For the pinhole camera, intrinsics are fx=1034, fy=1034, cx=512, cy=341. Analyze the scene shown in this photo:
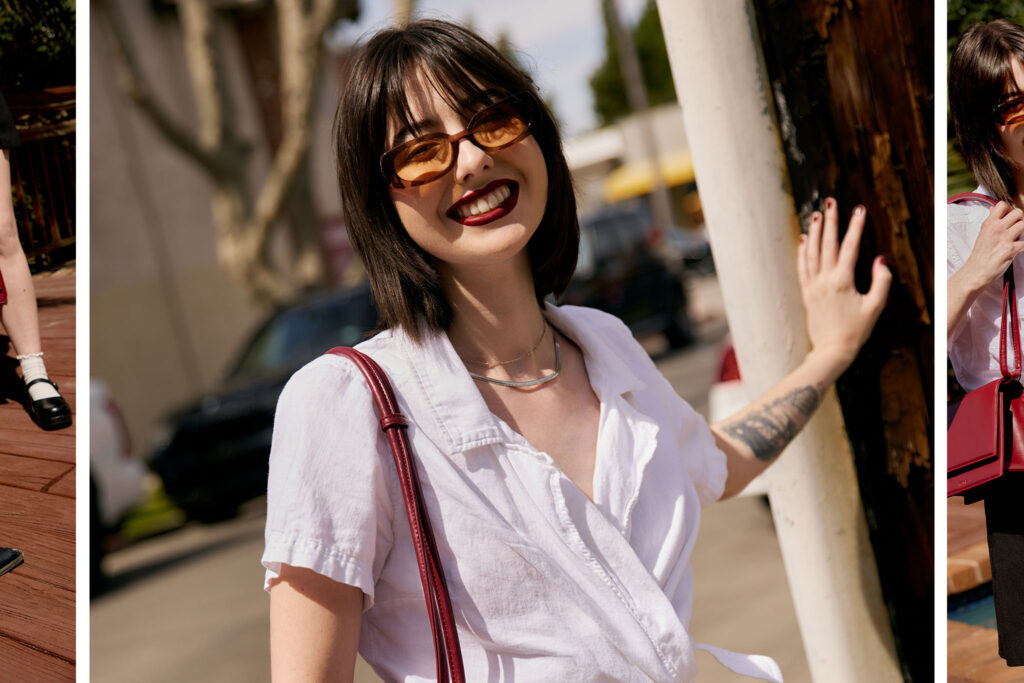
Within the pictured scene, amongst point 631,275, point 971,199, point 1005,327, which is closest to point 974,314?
point 1005,327

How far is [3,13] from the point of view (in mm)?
1493

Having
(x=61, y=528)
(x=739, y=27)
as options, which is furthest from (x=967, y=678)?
(x=61, y=528)

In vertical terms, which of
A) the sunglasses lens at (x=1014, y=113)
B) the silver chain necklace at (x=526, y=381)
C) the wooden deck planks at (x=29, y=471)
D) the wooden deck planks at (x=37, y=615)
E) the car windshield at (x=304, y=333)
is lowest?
the wooden deck planks at (x=37, y=615)

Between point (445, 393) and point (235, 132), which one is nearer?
point (445, 393)

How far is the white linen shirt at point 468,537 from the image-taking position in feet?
4.76

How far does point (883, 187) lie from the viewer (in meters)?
2.13

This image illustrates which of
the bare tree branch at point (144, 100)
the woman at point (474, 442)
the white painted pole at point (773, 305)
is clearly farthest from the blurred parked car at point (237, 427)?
the woman at point (474, 442)

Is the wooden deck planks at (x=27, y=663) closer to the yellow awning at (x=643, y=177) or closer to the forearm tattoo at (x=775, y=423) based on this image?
the forearm tattoo at (x=775, y=423)

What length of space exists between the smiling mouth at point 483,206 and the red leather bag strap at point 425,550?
32 centimetres

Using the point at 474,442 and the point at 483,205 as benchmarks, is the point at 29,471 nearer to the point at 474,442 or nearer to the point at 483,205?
the point at 474,442

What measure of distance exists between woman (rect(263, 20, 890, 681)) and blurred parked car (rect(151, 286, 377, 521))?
5.80 meters

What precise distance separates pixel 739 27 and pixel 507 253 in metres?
0.84

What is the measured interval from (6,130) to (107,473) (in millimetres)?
5960

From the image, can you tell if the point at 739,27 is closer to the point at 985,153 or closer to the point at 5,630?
the point at 985,153
